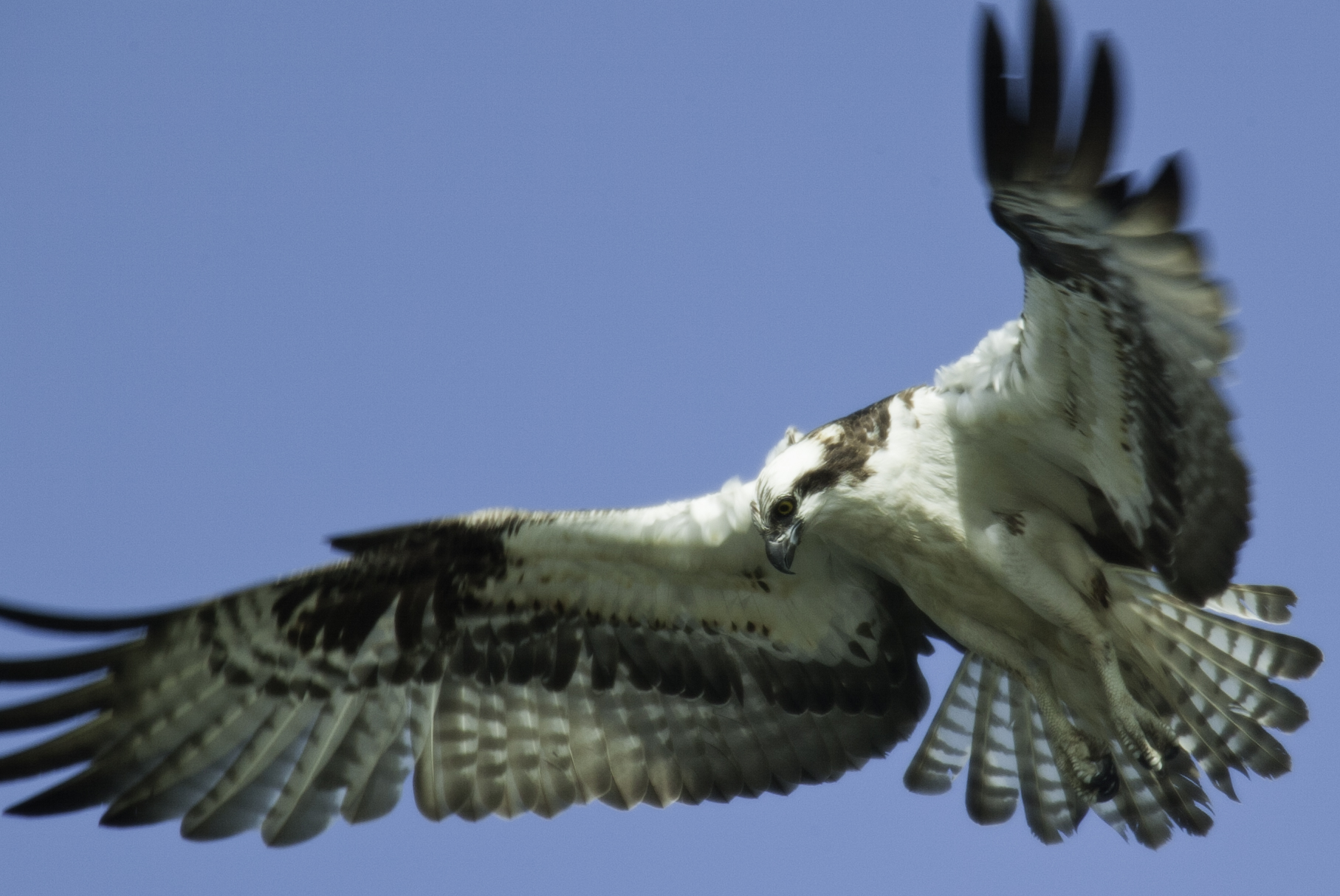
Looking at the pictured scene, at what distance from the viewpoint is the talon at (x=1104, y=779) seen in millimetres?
6965

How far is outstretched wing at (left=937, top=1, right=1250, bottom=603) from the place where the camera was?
4918mm

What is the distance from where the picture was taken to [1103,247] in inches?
205

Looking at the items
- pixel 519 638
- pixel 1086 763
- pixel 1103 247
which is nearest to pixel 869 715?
pixel 1086 763

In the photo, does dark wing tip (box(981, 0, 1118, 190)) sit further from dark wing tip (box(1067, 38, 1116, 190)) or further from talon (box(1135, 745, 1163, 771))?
talon (box(1135, 745, 1163, 771))

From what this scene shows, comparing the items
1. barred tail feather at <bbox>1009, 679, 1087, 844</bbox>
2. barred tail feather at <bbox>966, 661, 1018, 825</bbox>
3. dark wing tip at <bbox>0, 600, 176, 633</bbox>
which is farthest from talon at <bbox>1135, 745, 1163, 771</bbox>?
dark wing tip at <bbox>0, 600, 176, 633</bbox>

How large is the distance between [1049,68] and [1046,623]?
9.20ft

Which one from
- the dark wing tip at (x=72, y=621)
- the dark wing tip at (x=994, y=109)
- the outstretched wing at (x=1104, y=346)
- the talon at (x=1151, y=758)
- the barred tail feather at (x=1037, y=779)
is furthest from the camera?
the barred tail feather at (x=1037, y=779)

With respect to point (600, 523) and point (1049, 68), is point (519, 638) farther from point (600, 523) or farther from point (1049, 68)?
point (1049, 68)

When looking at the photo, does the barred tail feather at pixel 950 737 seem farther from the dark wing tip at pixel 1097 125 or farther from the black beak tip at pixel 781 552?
the dark wing tip at pixel 1097 125

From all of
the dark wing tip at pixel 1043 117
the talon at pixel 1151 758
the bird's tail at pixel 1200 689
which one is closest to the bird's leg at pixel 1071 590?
the talon at pixel 1151 758

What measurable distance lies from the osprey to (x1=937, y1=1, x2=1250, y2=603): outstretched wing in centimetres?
2

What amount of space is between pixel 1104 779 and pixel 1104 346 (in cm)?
235

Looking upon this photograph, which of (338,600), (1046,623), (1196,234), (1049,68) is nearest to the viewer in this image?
(1049,68)

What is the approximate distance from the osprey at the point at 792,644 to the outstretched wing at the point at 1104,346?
2 centimetres
